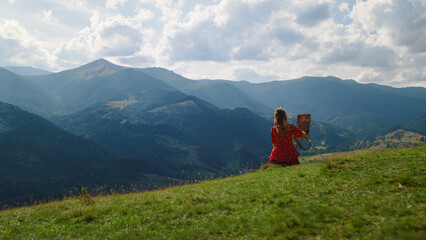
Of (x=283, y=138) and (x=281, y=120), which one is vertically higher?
(x=281, y=120)

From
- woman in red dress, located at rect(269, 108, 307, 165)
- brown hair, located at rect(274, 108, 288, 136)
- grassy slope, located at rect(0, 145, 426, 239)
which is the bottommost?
grassy slope, located at rect(0, 145, 426, 239)

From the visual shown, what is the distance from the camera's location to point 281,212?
8539 millimetres

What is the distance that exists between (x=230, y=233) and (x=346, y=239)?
3.25 metres

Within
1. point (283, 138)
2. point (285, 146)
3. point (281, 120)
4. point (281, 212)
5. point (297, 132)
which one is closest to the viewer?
point (281, 212)

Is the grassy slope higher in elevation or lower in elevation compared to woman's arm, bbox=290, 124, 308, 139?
lower

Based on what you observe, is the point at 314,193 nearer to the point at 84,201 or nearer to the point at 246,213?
the point at 246,213

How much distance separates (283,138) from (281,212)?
305 inches

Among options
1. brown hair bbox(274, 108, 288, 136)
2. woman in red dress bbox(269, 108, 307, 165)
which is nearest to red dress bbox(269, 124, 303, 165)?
woman in red dress bbox(269, 108, 307, 165)

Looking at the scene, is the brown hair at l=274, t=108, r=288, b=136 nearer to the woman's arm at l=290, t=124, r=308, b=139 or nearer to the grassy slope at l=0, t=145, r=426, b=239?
the woman's arm at l=290, t=124, r=308, b=139

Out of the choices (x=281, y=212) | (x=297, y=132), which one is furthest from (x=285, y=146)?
(x=281, y=212)

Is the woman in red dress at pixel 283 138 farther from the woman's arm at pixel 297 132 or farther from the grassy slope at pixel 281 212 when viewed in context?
the grassy slope at pixel 281 212

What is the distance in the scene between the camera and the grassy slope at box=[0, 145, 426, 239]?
6.95 m

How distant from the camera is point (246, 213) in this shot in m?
9.27

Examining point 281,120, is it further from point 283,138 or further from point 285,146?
point 285,146
